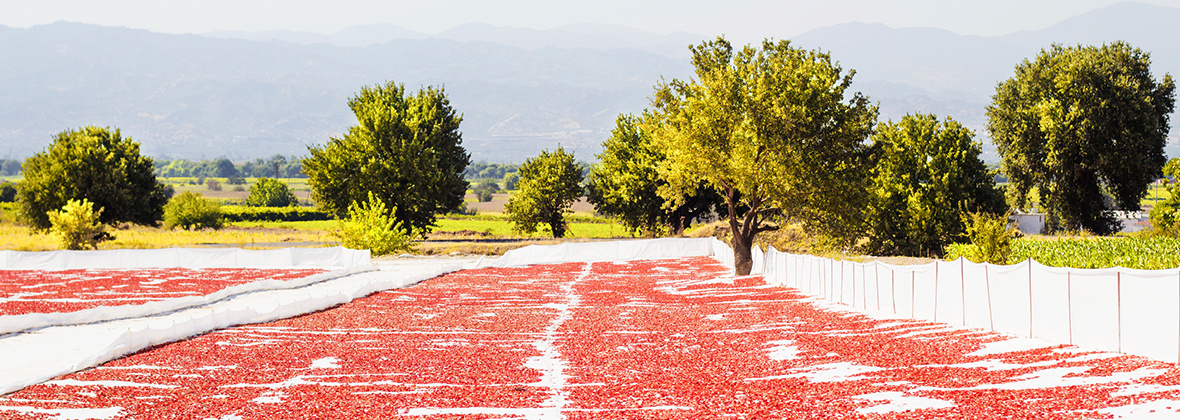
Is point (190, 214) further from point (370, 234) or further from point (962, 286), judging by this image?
point (962, 286)

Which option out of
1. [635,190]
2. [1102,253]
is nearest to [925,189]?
[635,190]

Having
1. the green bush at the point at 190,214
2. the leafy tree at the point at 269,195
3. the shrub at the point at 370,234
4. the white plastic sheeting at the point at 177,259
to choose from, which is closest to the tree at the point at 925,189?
the shrub at the point at 370,234

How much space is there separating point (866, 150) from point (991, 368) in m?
25.6

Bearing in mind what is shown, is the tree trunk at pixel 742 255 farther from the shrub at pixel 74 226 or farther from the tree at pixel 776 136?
the shrub at pixel 74 226

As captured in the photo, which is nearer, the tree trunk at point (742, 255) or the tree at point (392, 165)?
the tree trunk at point (742, 255)

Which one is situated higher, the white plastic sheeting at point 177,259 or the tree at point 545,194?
the tree at point 545,194

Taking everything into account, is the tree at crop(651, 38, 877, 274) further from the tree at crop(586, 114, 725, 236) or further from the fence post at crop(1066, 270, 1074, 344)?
the tree at crop(586, 114, 725, 236)

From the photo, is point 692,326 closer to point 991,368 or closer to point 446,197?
point 991,368

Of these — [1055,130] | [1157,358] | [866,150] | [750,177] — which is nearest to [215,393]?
[1157,358]

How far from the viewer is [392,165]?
6181 cm

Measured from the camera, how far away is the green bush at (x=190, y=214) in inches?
3342

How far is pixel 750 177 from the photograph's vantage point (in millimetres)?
32688

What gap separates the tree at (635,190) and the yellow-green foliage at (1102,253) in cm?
2749

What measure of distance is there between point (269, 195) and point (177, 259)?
99429mm
